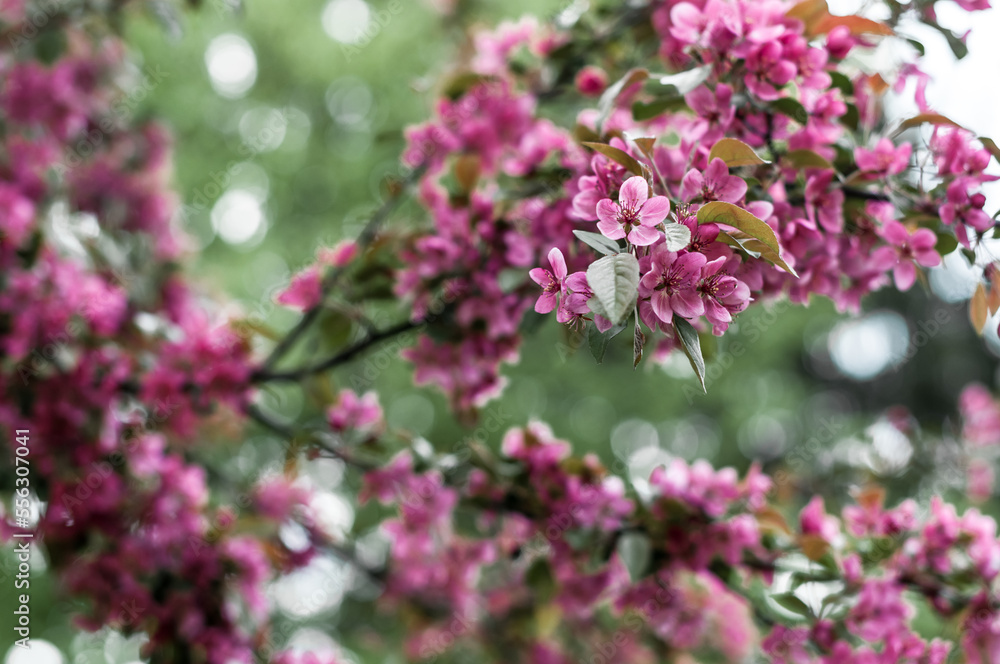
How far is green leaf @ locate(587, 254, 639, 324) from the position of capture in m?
0.70

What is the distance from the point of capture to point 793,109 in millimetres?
1073

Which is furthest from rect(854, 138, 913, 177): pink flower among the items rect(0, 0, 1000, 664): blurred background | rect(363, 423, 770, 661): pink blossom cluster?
rect(0, 0, 1000, 664): blurred background

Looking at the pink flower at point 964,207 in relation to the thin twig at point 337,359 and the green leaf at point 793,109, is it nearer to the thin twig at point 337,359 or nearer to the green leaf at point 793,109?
the green leaf at point 793,109

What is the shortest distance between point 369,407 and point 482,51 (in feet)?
2.88

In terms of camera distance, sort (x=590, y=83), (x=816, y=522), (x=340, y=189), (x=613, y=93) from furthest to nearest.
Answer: (x=340, y=189), (x=590, y=83), (x=816, y=522), (x=613, y=93)

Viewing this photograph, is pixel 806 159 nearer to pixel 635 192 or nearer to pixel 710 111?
pixel 710 111

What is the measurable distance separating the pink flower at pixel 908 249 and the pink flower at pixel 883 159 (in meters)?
0.09

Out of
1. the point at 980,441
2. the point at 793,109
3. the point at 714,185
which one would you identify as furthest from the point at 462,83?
the point at 980,441

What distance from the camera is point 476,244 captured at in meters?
1.43

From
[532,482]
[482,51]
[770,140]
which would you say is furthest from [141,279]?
[770,140]

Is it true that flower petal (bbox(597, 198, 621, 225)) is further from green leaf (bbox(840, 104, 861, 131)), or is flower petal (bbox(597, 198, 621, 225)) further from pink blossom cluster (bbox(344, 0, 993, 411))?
green leaf (bbox(840, 104, 861, 131))

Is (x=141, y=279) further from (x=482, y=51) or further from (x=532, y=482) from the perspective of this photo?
(x=532, y=482)

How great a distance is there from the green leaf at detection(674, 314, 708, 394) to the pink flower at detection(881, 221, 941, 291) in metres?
0.46

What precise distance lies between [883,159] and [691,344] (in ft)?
1.89
